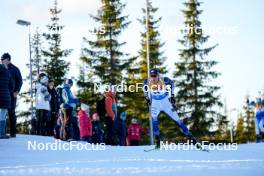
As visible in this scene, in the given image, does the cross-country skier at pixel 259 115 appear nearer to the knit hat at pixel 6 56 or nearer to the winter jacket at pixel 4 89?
the knit hat at pixel 6 56

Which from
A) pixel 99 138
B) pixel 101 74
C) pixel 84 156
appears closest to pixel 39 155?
pixel 84 156

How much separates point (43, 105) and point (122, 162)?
6.18m

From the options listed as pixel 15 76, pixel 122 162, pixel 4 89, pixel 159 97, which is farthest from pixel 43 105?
pixel 122 162

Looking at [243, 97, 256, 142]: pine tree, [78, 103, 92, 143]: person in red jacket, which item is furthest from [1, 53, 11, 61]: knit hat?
[243, 97, 256, 142]: pine tree

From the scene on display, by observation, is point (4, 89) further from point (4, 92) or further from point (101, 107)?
point (101, 107)

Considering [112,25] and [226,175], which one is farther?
[112,25]

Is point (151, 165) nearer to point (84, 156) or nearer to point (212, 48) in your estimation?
point (84, 156)

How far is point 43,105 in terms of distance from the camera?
14977mm

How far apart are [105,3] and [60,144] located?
2786cm

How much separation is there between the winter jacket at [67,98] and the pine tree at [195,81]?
76.6 ft

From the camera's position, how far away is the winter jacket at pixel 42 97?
1497 centimetres

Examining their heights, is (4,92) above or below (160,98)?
above

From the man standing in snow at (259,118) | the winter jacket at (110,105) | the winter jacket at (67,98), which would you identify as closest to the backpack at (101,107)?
the winter jacket at (110,105)

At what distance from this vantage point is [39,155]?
1098 cm
